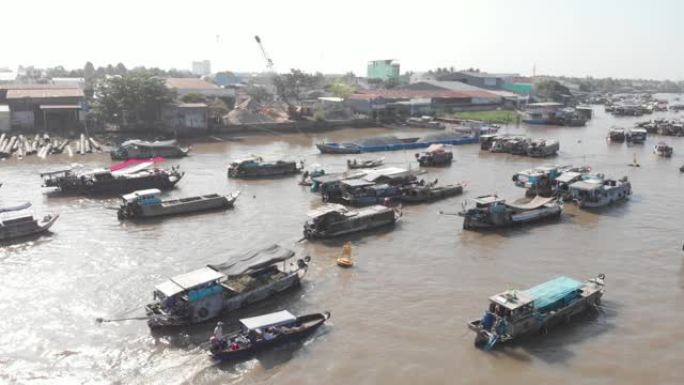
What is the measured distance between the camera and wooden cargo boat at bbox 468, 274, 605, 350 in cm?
1507

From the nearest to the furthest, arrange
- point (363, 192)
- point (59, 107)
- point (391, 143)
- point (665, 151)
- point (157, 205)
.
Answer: point (157, 205) → point (363, 192) → point (665, 151) → point (391, 143) → point (59, 107)

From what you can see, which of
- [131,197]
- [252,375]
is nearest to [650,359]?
[252,375]

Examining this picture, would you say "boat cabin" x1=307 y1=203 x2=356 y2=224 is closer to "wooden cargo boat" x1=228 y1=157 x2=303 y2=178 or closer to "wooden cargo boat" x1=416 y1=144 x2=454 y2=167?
"wooden cargo boat" x1=228 y1=157 x2=303 y2=178

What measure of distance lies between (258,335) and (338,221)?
9.68m

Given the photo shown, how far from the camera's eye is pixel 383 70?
13362cm

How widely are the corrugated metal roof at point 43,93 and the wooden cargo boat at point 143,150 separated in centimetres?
1540

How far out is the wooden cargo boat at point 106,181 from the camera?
31.4m

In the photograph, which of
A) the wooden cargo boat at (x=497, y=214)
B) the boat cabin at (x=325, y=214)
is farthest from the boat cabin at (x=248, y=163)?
the wooden cargo boat at (x=497, y=214)

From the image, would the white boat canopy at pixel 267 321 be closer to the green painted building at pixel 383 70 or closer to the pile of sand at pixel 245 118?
the pile of sand at pixel 245 118

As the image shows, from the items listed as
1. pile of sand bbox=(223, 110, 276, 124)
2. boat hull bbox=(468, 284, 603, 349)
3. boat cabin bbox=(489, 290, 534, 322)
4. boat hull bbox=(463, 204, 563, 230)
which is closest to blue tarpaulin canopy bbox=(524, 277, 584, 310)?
boat hull bbox=(468, 284, 603, 349)

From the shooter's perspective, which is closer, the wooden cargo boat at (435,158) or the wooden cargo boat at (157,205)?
the wooden cargo boat at (157,205)

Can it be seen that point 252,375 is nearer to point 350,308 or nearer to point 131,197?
point 350,308

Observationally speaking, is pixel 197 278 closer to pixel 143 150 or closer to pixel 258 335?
pixel 258 335

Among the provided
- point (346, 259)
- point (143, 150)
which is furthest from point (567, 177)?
point (143, 150)
